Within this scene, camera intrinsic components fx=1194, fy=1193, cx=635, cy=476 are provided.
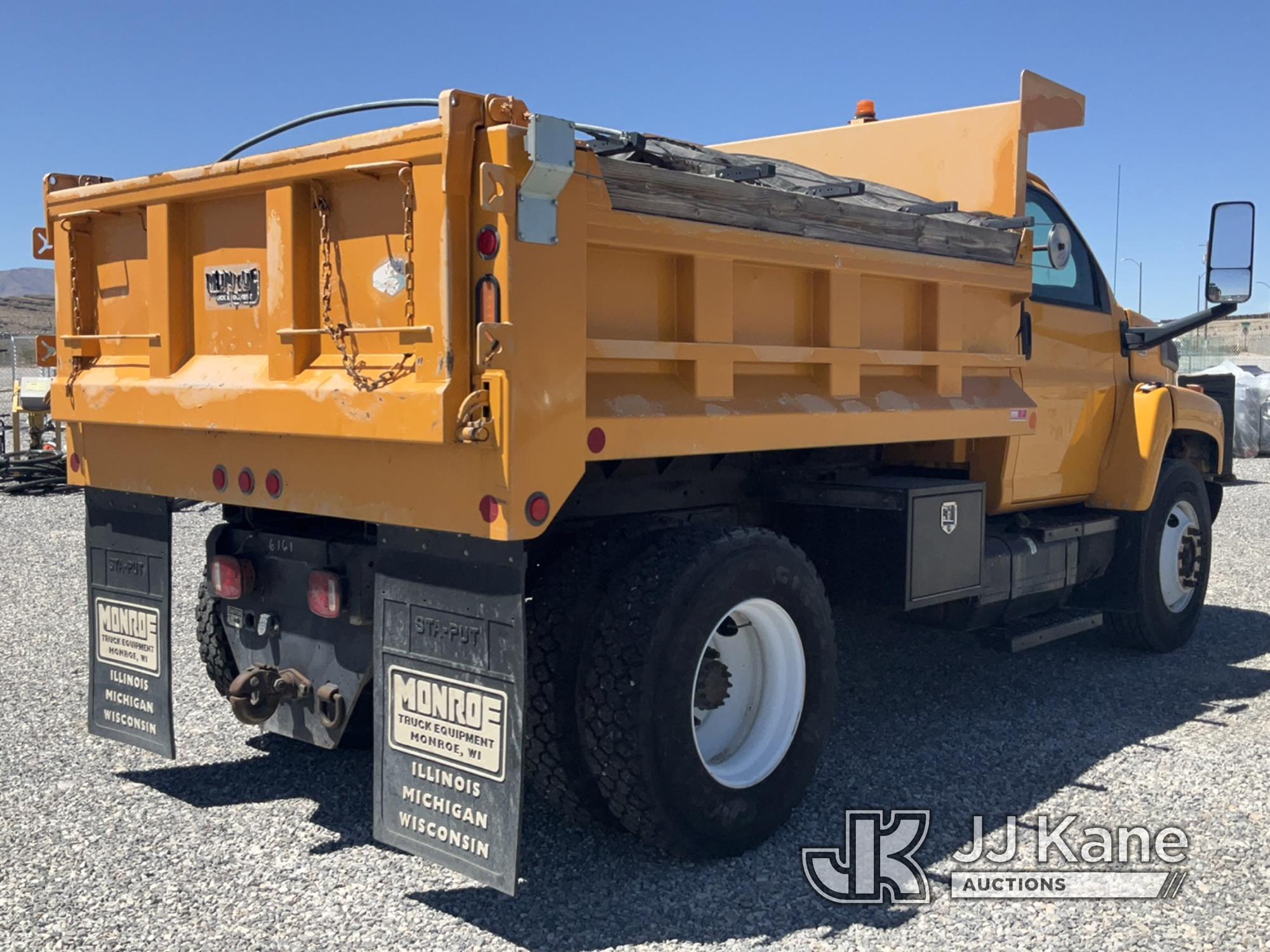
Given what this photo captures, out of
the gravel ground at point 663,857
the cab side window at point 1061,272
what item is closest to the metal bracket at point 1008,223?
the cab side window at point 1061,272

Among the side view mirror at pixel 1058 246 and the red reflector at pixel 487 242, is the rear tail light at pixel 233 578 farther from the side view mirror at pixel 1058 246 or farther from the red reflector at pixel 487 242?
the side view mirror at pixel 1058 246

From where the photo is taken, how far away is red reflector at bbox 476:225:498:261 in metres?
3.22

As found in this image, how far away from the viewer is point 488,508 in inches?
129

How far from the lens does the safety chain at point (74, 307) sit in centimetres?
455

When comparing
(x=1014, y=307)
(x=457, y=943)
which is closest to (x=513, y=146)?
(x=457, y=943)

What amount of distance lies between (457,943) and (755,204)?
249 centimetres

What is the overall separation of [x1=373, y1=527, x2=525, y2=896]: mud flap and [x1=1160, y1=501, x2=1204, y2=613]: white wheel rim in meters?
4.74

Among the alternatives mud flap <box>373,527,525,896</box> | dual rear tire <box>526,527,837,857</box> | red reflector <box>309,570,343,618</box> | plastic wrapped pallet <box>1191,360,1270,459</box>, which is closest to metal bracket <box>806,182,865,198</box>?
dual rear tire <box>526,527,837,857</box>

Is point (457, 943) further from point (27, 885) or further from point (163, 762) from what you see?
point (163, 762)

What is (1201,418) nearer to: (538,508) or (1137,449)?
(1137,449)

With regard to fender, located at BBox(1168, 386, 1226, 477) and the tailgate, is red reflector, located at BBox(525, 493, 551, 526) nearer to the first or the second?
the tailgate

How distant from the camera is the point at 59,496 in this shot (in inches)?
542

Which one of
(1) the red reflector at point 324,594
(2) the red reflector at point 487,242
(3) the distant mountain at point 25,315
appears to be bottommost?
(1) the red reflector at point 324,594

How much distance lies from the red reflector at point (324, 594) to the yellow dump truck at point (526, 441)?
0.01 meters
